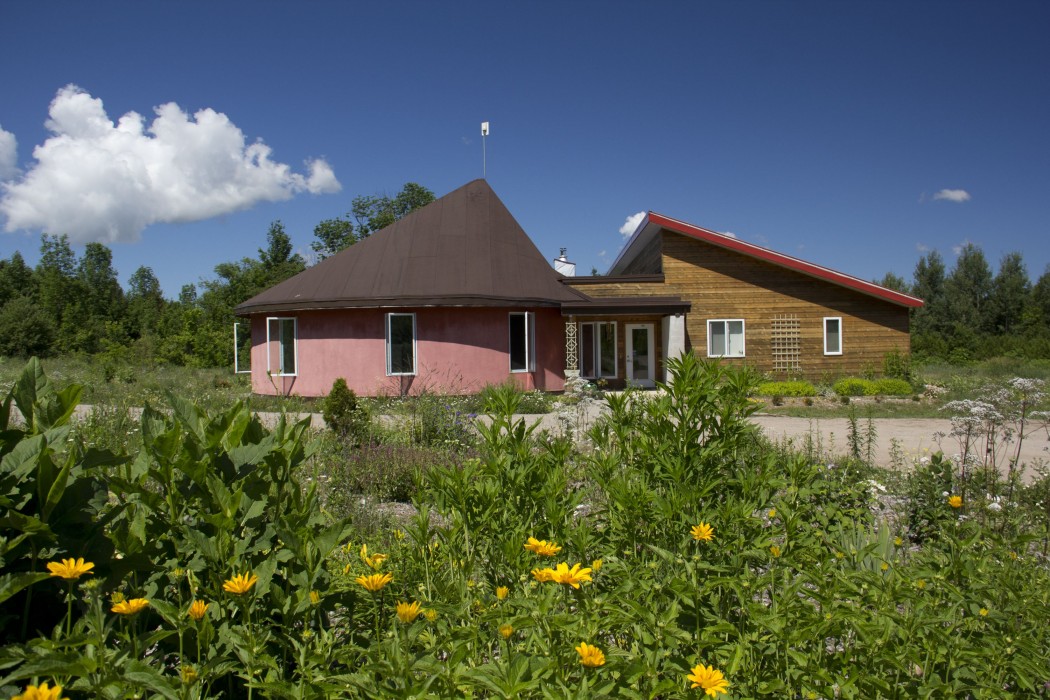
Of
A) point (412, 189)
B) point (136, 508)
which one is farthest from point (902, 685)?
point (412, 189)

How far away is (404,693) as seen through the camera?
138cm

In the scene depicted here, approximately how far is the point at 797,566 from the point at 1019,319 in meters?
55.8

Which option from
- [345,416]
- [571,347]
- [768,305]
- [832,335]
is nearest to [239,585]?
[345,416]

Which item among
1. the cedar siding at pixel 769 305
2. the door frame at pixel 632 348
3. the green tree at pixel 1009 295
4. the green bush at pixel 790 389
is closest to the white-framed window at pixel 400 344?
the cedar siding at pixel 769 305

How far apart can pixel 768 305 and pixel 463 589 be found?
20.7 meters

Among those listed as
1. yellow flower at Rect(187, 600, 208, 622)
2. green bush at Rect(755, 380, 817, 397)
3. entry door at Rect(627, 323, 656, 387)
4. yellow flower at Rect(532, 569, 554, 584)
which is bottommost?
green bush at Rect(755, 380, 817, 397)

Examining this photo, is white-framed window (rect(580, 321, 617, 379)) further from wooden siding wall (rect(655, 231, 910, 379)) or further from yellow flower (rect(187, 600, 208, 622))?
yellow flower (rect(187, 600, 208, 622))

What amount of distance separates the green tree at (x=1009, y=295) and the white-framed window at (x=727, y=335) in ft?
122

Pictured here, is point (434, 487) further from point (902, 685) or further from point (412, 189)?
point (412, 189)

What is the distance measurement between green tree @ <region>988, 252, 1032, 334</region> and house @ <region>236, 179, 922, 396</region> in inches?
1363

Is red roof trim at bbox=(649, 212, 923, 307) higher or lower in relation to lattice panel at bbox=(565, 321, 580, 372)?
higher

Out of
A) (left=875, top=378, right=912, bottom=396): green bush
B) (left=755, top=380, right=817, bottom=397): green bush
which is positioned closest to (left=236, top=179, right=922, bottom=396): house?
(left=755, top=380, right=817, bottom=397): green bush

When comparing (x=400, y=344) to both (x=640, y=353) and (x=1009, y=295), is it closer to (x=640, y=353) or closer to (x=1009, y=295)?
(x=640, y=353)

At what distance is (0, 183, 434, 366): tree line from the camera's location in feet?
107
